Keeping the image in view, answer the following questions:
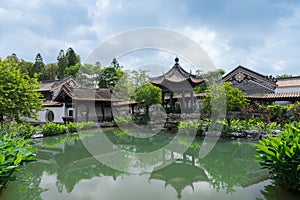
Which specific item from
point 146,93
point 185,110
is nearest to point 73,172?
point 146,93

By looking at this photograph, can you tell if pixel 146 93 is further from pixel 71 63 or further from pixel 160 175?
pixel 71 63

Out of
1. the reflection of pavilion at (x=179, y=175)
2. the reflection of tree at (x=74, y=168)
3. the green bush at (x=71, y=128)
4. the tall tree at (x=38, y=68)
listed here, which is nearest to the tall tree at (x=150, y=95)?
the green bush at (x=71, y=128)

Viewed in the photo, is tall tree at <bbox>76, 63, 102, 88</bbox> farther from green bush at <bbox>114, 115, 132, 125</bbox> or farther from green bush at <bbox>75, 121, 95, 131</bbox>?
green bush at <bbox>75, 121, 95, 131</bbox>

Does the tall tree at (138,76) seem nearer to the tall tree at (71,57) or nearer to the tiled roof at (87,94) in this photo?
the tiled roof at (87,94)

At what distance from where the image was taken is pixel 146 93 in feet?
47.9

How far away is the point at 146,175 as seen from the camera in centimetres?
500

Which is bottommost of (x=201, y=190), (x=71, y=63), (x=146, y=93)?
(x=201, y=190)

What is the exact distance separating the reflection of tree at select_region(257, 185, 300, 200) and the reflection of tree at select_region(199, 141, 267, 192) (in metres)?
0.49

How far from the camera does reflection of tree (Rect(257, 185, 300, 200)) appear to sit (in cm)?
343

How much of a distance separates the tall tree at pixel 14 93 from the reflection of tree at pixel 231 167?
594 centimetres

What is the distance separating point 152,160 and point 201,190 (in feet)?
A: 8.78

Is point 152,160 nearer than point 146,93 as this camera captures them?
Yes

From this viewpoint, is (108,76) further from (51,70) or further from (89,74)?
(51,70)

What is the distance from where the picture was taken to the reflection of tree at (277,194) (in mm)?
3434
